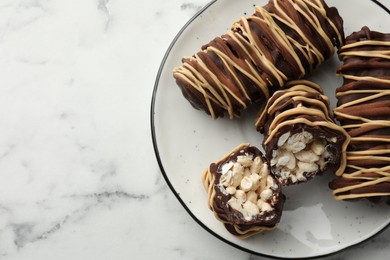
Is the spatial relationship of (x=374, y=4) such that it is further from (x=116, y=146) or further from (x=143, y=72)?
(x=116, y=146)

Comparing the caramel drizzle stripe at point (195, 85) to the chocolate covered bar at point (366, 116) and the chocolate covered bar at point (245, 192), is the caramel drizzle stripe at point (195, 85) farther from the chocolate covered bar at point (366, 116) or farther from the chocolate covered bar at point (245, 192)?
the chocolate covered bar at point (366, 116)

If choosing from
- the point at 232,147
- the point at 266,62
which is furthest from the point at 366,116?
the point at 232,147

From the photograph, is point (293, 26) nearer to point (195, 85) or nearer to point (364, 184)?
point (195, 85)

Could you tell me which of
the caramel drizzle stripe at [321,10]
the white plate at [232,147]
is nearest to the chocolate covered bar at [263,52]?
the caramel drizzle stripe at [321,10]

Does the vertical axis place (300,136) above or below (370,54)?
below

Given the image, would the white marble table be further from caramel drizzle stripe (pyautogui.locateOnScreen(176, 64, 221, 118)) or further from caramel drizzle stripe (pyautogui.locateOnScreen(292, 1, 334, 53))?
caramel drizzle stripe (pyautogui.locateOnScreen(292, 1, 334, 53))

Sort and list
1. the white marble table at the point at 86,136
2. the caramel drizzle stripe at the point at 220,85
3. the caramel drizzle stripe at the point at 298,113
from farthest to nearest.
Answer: the white marble table at the point at 86,136
the caramel drizzle stripe at the point at 220,85
the caramel drizzle stripe at the point at 298,113
